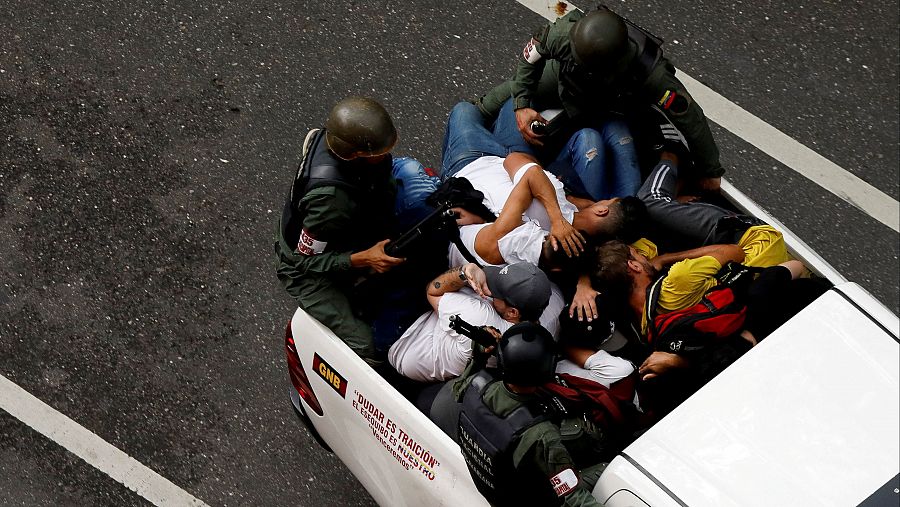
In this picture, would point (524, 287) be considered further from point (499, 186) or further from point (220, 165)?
point (220, 165)

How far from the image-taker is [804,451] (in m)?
3.15

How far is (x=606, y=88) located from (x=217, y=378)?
96.3 inches

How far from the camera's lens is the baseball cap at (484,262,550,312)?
3.73 meters

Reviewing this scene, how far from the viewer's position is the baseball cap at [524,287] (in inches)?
147

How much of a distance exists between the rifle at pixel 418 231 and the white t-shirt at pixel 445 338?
0.87ft

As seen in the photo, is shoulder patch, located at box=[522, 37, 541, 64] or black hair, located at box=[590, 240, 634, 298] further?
shoulder patch, located at box=[522, 37, 541, 64]

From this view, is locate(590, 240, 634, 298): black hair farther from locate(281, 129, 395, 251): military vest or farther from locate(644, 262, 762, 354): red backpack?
locate(281, 129, 395, 251): military vest

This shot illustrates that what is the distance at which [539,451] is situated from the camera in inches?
131

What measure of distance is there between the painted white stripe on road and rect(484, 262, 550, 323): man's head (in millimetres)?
1929

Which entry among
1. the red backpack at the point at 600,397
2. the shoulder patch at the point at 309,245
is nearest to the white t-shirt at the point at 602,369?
the red backpack at the point at 600,397

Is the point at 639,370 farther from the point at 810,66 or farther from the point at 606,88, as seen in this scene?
the point at 810,66

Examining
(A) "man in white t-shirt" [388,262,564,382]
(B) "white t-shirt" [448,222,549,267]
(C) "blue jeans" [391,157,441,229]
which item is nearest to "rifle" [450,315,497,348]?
(A) "man in white t-shirt" [388,262,564,382]

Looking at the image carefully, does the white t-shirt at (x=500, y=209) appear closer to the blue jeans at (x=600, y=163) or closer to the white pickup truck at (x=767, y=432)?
the blue jeans at (x=600, y=163)

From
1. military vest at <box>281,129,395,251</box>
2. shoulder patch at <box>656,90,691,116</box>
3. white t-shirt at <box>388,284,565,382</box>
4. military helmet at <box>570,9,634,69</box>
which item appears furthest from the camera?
shoulder patch at <box>656,90,691,116</box>
